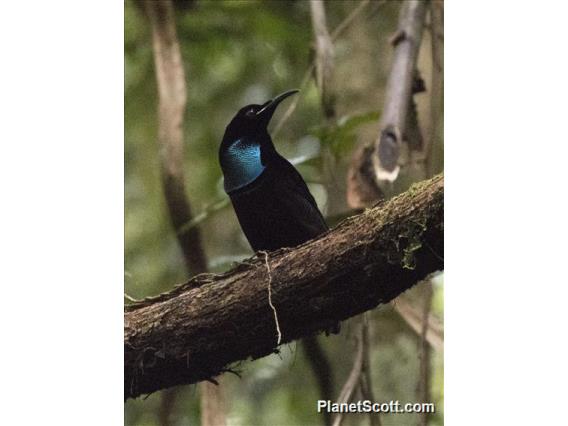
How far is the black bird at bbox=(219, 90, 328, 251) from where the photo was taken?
263 cm

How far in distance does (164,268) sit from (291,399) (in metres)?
0.54

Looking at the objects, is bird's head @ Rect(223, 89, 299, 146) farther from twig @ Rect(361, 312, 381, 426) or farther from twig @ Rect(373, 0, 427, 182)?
twig @ Rect(361, 312, 381, 426)

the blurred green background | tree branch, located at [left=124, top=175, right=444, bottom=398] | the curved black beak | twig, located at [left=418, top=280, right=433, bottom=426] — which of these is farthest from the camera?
the curved black beak

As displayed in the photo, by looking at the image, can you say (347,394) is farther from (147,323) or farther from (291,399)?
(147,323)

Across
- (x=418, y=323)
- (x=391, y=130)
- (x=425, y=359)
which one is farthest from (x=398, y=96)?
(x=425, y=359)

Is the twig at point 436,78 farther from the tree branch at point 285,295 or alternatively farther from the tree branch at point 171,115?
the tree branch at point 171,115

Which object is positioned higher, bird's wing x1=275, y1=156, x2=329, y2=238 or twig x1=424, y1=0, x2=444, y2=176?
twig x1=424, y1=0, x2=444, y2=176

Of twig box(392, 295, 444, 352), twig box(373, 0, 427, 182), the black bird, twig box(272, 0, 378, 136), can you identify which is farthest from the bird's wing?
twig box(392, 295, 444, 352)

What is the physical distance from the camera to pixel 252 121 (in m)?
2.71

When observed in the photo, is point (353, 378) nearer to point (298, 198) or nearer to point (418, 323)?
point (418, 323)

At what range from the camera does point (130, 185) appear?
8.75ft

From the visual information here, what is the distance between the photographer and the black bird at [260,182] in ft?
8.64

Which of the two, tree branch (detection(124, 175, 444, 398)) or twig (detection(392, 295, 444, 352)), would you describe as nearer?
tree branch (detection(124, 175, 444, 398))
